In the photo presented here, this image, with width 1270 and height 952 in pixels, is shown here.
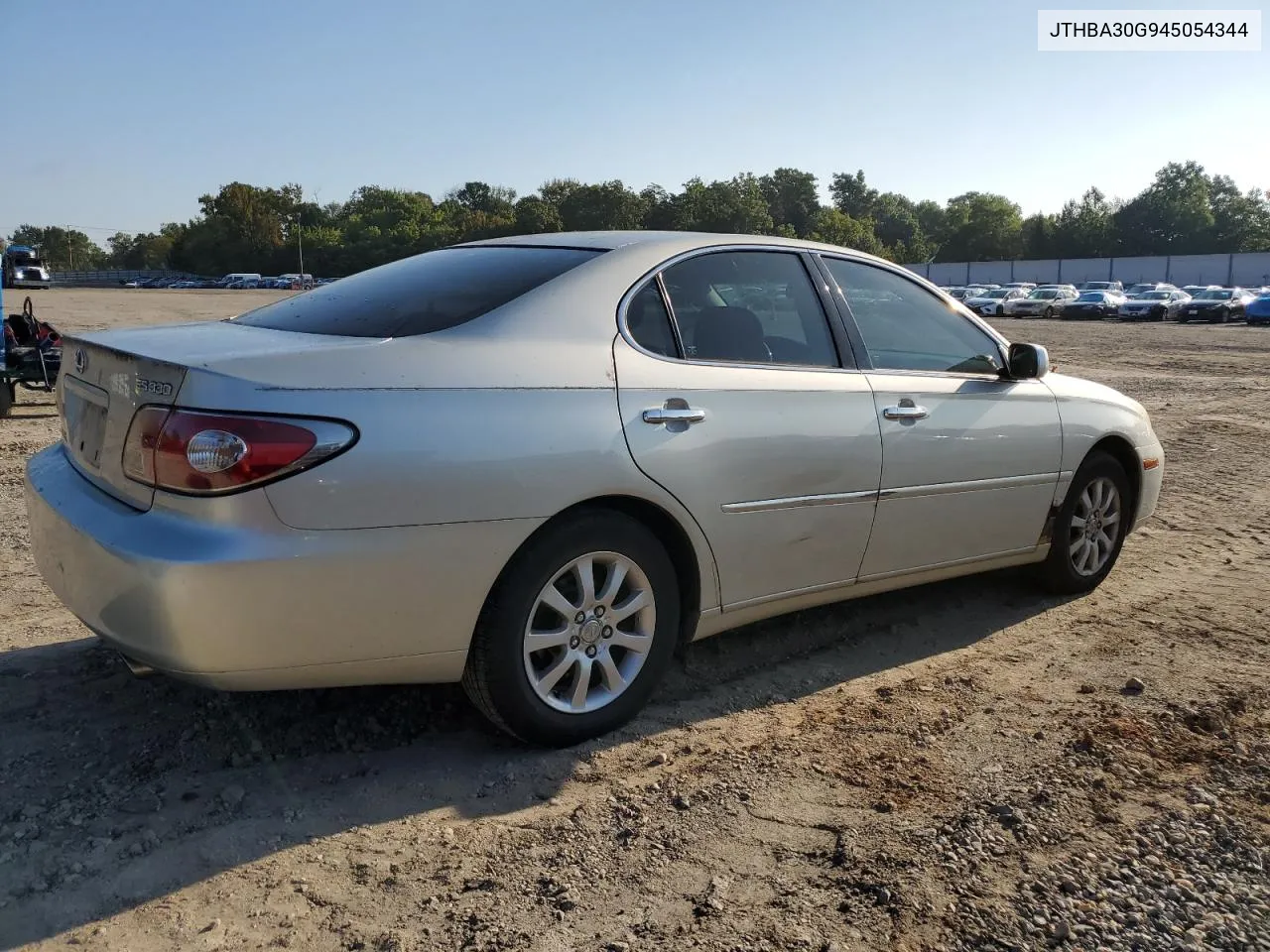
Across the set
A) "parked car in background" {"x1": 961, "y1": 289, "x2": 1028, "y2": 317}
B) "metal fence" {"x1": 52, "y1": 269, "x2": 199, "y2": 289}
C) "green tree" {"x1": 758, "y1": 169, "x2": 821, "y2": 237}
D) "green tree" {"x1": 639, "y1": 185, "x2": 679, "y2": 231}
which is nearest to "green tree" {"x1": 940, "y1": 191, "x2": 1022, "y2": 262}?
"green tree" {"x1": 758, "y1": 169, "x2": 821, "y2": 237}

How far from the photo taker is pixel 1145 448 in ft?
17.3

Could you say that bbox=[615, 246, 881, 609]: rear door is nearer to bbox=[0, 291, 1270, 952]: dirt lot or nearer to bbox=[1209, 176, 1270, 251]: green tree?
bbox=[0, 291, 1270, 952]: dirt lot

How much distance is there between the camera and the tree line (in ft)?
341

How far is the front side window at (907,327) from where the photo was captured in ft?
13.8

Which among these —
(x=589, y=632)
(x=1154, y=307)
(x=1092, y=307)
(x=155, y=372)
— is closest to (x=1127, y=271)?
(x=1092, y=307)

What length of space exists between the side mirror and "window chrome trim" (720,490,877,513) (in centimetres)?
115

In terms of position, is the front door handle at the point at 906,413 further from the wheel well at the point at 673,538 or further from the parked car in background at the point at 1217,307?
the parked car in background at the point at 1217,307

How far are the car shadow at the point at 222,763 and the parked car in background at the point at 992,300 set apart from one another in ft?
160

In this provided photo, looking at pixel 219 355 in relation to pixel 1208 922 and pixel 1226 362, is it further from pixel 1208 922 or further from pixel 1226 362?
pixel 1226 362

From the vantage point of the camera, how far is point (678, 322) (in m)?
3.54

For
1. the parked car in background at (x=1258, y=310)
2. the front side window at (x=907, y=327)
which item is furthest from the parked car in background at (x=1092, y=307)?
the front side window at (x=907, y=327)

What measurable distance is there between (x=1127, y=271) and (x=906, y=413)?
9062cm

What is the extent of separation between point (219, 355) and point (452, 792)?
138 centimetres

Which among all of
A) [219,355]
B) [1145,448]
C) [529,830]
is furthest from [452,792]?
[1145,448]
